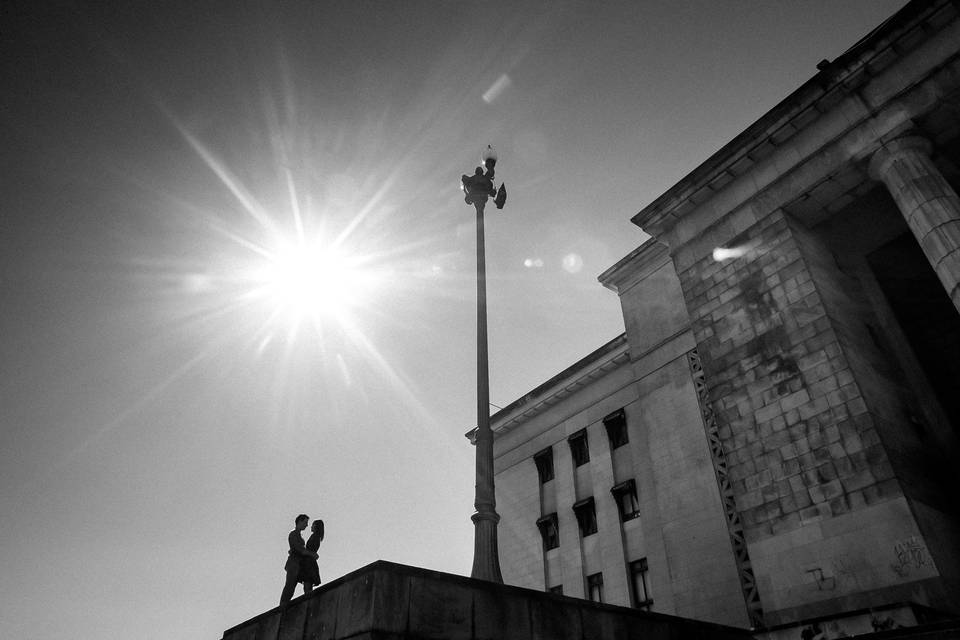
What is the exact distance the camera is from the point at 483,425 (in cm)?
1127

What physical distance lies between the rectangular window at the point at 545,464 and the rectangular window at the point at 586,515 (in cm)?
308

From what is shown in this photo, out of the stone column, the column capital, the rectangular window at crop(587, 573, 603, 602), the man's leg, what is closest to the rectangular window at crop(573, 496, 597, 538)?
the rectangular window at crop(587, 573, 603, 602)

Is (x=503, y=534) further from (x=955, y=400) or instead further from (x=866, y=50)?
(x=866, y=50)

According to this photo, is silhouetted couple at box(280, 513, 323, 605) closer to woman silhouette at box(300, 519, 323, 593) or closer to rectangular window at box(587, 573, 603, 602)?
woman silhouette at box(300, 519, 323, 593)

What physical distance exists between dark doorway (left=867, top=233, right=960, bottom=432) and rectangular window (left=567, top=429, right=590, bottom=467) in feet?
44.3

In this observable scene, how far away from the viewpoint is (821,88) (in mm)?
15805

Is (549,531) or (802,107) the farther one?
(549,531)

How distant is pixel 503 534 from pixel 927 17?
25.5 m

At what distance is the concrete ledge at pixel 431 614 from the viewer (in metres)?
7.37

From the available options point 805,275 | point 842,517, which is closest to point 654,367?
point 805,275

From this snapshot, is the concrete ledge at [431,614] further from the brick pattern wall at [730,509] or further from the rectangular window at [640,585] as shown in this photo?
the rectangular window at [640,585]

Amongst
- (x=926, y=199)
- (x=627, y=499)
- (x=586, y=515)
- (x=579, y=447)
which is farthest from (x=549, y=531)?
(x=926, y=199)

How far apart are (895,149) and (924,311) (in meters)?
5.85

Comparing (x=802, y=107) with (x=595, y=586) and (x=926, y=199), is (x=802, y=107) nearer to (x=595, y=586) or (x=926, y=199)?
(x=926, y=199)
